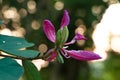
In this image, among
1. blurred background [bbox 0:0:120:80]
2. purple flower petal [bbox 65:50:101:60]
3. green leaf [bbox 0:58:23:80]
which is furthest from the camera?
blurred background [bbox 0:0:120:80]

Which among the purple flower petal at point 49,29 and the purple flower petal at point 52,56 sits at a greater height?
the purple flower petal at point 49,29

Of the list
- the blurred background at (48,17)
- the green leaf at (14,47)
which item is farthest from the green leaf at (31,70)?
the blurred background at (48,17)

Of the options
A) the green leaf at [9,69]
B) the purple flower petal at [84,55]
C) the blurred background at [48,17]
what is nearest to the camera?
the green leaf at [9,69]

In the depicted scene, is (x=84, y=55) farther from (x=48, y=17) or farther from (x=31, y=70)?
(x=48, y=17)

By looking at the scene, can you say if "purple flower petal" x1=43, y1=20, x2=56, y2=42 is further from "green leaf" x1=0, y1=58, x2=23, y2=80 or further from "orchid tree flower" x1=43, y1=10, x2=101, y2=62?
"green leaf" x1=0, y1=58, x2=23, y2=80

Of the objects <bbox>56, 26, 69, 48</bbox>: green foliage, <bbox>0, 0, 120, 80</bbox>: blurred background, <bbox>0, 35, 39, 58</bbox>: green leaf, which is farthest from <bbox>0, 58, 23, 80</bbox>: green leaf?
<bbox>0, 0, 120, 80</bbox>: blurred background

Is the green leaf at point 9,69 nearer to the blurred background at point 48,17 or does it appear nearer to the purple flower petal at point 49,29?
the purple flower petal at point 49,29
